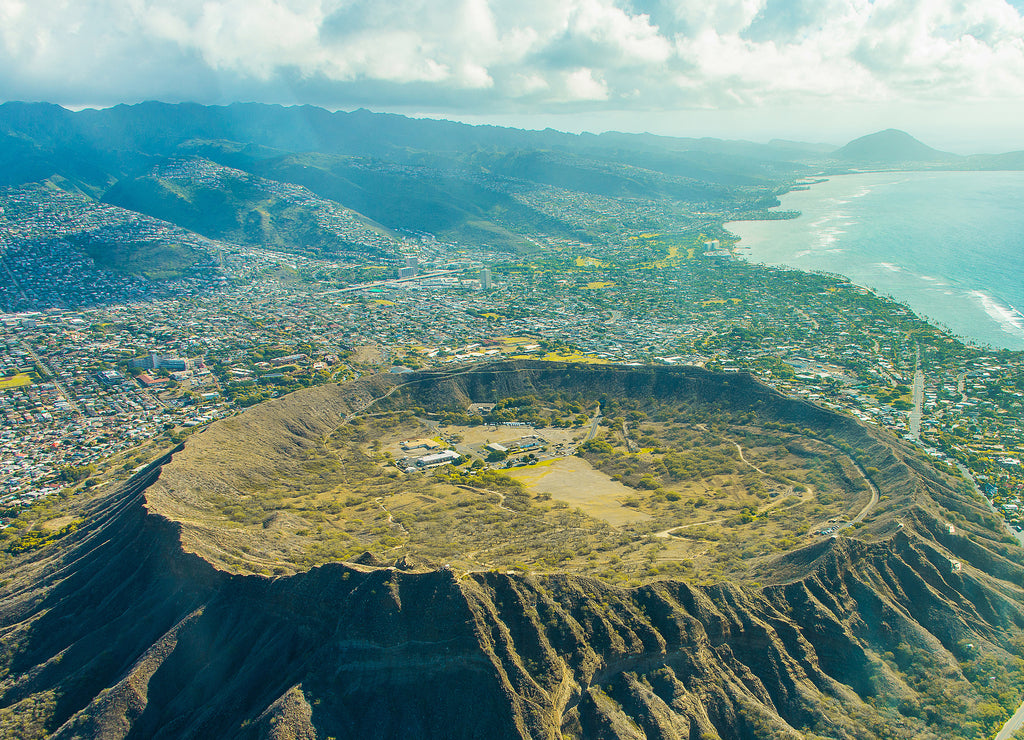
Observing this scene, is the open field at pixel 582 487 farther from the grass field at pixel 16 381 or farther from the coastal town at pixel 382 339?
the grass field at pixel 16 381

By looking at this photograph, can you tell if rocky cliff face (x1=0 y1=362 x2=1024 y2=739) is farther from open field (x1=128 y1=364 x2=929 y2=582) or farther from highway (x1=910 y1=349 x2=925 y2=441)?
highway (x1=910 y1=349 x2=925 y2=441)

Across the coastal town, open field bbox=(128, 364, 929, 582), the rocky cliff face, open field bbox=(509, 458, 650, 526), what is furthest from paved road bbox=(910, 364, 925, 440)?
the rocky cliff face

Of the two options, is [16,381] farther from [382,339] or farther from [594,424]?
[594,424]

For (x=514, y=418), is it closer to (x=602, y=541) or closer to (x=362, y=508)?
(x=362, y=508)

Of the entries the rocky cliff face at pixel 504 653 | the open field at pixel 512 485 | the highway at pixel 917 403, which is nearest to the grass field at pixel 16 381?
the open field at pixel 512 485

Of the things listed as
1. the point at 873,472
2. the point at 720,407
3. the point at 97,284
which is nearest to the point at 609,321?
the point at 720,407

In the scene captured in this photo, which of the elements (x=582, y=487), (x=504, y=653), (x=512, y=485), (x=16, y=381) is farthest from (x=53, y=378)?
(x=504, y=653)
